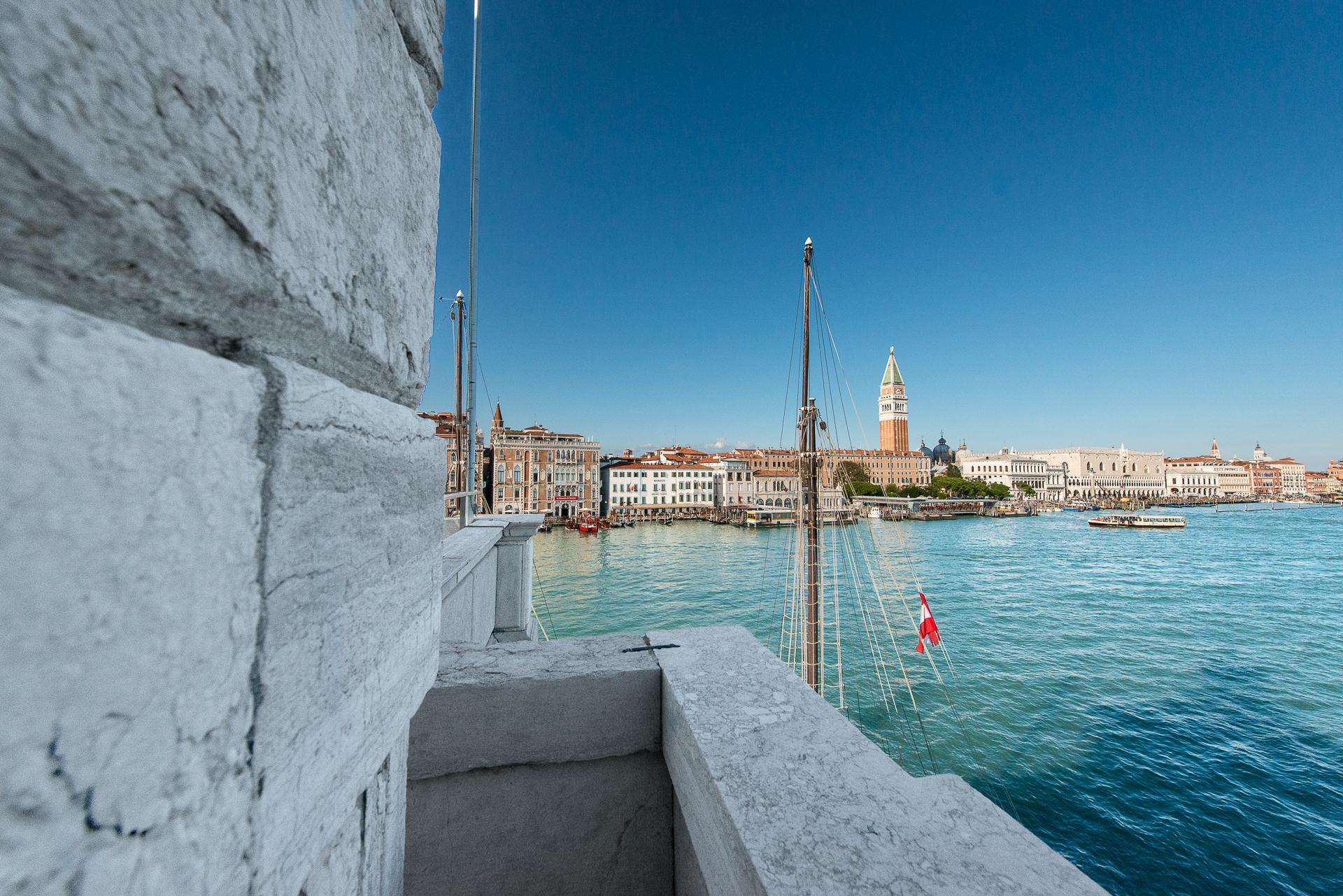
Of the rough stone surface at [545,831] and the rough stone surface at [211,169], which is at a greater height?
the rough stone surface at [211,169]

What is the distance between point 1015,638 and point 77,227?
19.1m

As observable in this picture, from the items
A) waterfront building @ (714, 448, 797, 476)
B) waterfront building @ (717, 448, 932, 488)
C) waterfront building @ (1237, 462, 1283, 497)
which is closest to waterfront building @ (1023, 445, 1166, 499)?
waterfront building @ (1237, 462, 1283, 497)

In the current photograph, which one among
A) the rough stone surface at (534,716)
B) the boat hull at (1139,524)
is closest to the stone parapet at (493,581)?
the rough stone surface at (534,716)

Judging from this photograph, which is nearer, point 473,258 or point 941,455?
point 473,258

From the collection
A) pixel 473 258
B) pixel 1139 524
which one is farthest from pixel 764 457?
pixel 473 258

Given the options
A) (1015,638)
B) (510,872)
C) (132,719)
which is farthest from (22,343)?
(1015,638)

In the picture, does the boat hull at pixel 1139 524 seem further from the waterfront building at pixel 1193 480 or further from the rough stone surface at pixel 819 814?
the rough stone surface at pixel 819 814

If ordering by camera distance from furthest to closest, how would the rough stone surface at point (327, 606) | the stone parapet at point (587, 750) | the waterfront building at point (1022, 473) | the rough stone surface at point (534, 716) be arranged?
1. the waterfront building at point (1022, 473)
2. the rough stone surface at point (534, 716)
3. the stone parapet at point (587, 750)
4. the rough stone surface at point (327, 606)

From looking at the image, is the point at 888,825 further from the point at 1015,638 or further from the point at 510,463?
the point at 510,463

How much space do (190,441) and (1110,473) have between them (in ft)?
311

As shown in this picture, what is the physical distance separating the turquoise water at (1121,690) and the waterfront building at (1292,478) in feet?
242

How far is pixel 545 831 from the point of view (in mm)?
1633

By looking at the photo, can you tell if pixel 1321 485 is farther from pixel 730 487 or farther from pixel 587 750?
pixel 587 750

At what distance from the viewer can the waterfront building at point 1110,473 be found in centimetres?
7231
